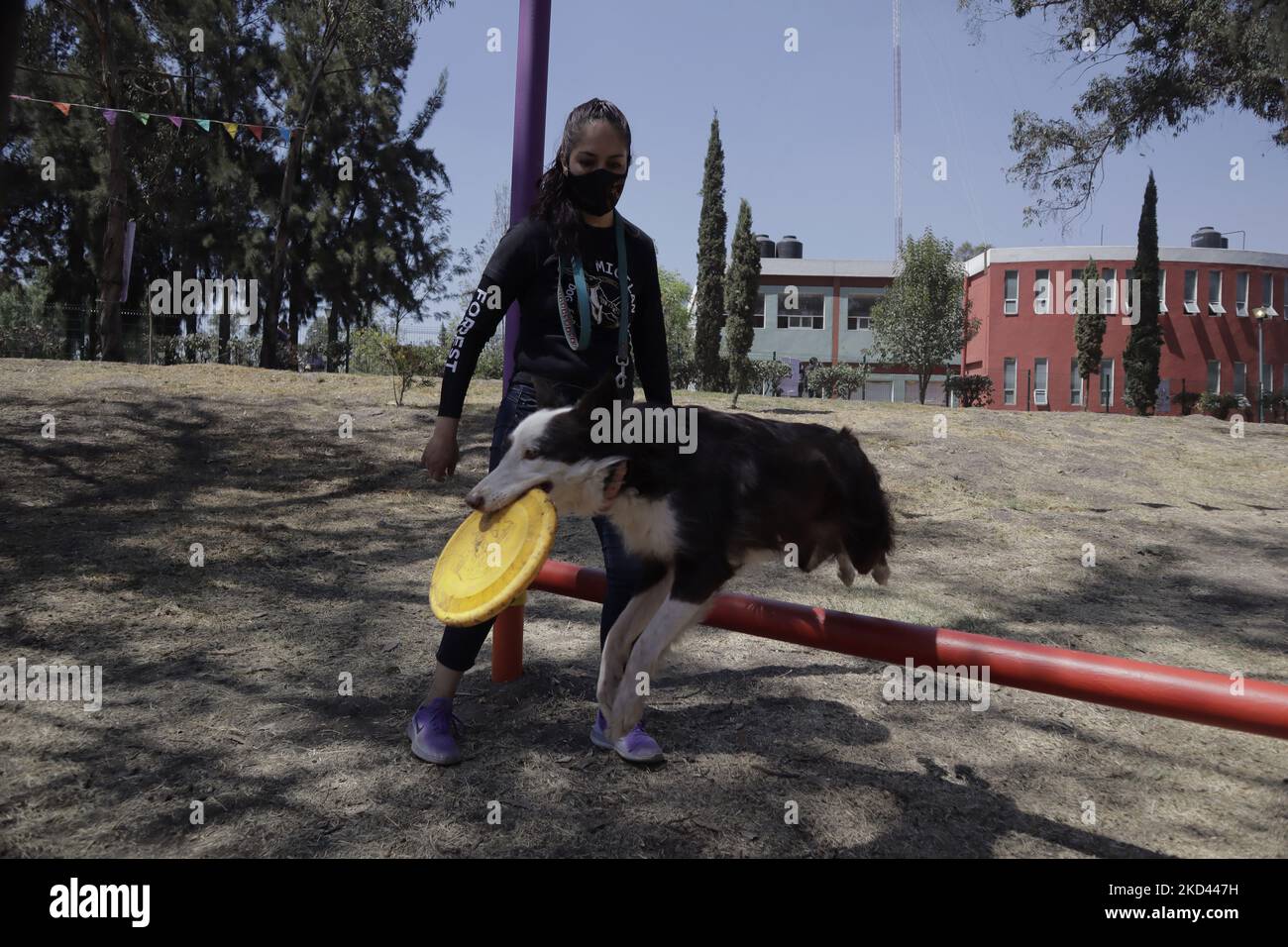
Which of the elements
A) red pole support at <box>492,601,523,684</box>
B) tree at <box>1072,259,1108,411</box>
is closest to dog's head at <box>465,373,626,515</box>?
red pole support at <box>492,601,523,684</box>

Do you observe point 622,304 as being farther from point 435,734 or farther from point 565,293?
point 435,734

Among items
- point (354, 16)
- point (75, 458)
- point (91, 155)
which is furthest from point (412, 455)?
point (91, 155)

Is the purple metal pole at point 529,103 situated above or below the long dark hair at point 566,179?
above

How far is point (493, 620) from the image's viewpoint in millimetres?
3943

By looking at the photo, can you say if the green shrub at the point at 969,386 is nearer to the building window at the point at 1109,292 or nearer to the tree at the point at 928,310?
the tree at the point at 928,310

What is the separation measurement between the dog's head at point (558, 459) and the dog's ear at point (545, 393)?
149 millimetres

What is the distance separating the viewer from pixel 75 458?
10.3 m

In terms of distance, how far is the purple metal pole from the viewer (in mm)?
4609

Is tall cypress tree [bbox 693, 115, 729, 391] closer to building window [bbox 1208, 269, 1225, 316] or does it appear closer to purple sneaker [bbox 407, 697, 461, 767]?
building window [bbox 1208, 269, 1225, 316]

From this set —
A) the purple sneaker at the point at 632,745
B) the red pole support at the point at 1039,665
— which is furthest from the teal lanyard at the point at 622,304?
the purple sneaker at the point at 632,745

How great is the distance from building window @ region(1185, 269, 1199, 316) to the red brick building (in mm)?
47

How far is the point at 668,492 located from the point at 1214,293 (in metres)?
47.9

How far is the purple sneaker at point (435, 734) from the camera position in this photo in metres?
4.01
